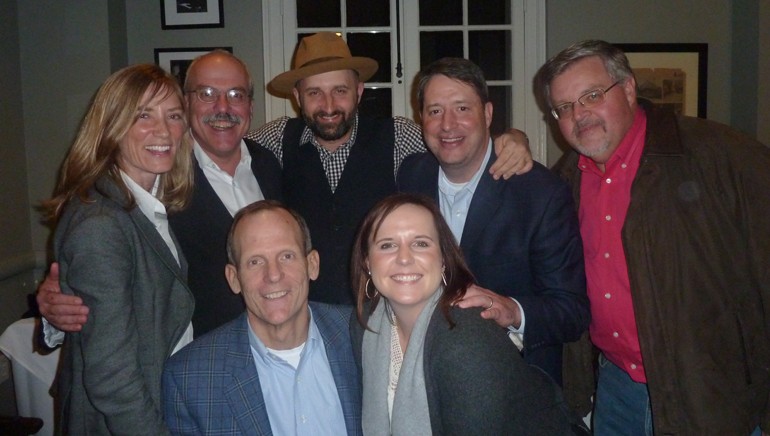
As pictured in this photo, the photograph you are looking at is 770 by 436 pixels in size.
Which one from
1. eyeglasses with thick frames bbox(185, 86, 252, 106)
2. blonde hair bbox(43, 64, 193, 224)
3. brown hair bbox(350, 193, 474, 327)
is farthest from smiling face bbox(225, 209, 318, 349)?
eyeglasses with thick frames bbox(185, 86, 252, 106)

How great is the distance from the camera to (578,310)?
191 centimetres

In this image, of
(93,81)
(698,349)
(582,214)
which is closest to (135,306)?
(582,214)

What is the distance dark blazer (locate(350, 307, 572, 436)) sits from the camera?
1.34 m

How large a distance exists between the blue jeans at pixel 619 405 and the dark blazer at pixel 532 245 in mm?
318

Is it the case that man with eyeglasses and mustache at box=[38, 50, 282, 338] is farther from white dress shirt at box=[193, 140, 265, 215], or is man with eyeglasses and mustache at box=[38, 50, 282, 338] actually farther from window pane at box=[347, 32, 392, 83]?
window pane at box=[347, 32, 392, 83]

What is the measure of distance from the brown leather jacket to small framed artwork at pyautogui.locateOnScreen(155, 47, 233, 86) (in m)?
3.35

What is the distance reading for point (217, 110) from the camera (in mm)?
2248

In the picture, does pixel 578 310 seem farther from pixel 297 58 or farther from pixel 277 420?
pixel 297 58

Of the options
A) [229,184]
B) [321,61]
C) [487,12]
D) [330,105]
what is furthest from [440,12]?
[229,184]

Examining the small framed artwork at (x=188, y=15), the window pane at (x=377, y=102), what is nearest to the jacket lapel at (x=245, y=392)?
the window pane at (x=377, y=102)

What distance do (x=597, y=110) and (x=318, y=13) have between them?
2965 millimetres

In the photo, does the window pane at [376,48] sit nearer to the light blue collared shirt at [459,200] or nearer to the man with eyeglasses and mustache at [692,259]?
the light blue collared shirt at [459,200]

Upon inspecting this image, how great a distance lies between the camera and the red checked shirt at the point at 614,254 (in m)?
1.97

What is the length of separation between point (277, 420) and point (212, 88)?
49.1 inches
